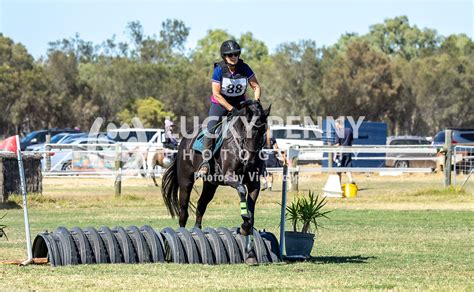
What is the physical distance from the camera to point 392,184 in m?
37.7

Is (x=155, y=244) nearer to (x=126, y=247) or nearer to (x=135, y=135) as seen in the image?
(x=126, y=247)

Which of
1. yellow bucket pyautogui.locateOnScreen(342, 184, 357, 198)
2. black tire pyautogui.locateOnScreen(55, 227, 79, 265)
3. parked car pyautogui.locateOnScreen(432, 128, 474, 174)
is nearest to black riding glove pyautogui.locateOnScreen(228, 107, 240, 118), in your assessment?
black tire pyautogui.locateOnScreen(55, 227, 79, 265)

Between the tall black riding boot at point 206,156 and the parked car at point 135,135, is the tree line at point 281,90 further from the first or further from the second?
the tall black riding boot at point 206,156

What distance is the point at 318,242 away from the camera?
1697cm

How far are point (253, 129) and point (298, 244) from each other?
1822 mm

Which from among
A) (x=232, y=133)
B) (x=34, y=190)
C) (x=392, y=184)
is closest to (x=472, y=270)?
(x=232, y=133)

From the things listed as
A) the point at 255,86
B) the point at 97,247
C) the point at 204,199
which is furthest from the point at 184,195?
the point at 97,247

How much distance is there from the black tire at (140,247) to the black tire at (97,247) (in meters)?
0.43

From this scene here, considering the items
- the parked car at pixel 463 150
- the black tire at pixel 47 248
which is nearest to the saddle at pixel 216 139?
the black tire at pixel 47 248

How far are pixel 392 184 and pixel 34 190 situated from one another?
15376 millimetres

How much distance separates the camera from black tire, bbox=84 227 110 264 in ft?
42.6

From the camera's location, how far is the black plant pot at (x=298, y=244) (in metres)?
13.9

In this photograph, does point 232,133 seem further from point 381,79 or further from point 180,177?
point 381,79

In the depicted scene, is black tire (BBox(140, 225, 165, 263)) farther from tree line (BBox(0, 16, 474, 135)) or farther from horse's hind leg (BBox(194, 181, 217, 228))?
tree line (BBox(0, 16, 474, 135))
